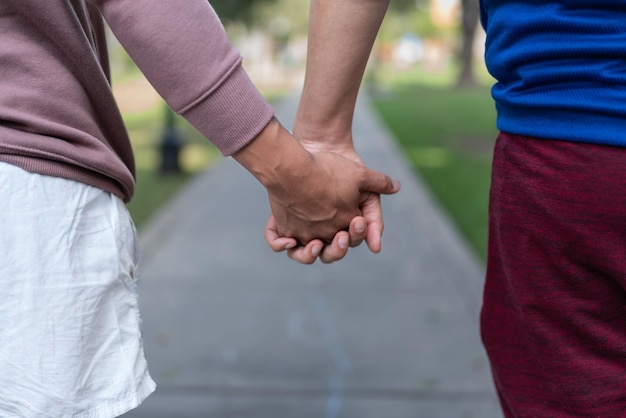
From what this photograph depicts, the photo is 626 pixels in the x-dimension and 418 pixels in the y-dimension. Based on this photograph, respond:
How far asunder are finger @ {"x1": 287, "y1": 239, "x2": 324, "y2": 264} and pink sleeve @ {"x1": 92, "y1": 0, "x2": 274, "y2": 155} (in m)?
0.48

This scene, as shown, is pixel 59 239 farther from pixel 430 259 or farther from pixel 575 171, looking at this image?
pixel 430 259

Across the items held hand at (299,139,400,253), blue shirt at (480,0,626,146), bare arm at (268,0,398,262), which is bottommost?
held hand at (299,139,400,253)

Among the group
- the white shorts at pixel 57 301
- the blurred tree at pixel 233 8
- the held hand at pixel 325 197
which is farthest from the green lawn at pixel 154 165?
the white shorts at pixel 57 301

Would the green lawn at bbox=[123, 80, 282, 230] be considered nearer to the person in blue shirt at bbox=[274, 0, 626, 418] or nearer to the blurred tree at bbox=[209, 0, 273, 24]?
the blurred tree at bbox=[209, 0, 273, 24]

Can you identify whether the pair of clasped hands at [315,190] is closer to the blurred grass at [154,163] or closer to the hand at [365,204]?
the hand at [365,204]

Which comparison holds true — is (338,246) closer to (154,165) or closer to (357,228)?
(357,228)

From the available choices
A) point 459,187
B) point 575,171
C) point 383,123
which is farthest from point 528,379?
point 383,123

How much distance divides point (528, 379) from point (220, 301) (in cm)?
357

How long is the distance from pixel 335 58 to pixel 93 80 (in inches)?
24.4

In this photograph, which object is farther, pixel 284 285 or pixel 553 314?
pixel 284 285

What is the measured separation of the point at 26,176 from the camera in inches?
55.7

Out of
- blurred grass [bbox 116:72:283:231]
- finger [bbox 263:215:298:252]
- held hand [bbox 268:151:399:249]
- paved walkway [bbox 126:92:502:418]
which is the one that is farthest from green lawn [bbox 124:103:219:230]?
held hand [bbox 268:151:399:249]

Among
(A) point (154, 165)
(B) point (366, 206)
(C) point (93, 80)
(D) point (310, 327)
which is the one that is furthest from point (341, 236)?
(A) point (154, 165)

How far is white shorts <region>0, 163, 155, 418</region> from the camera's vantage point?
1.41 meters
